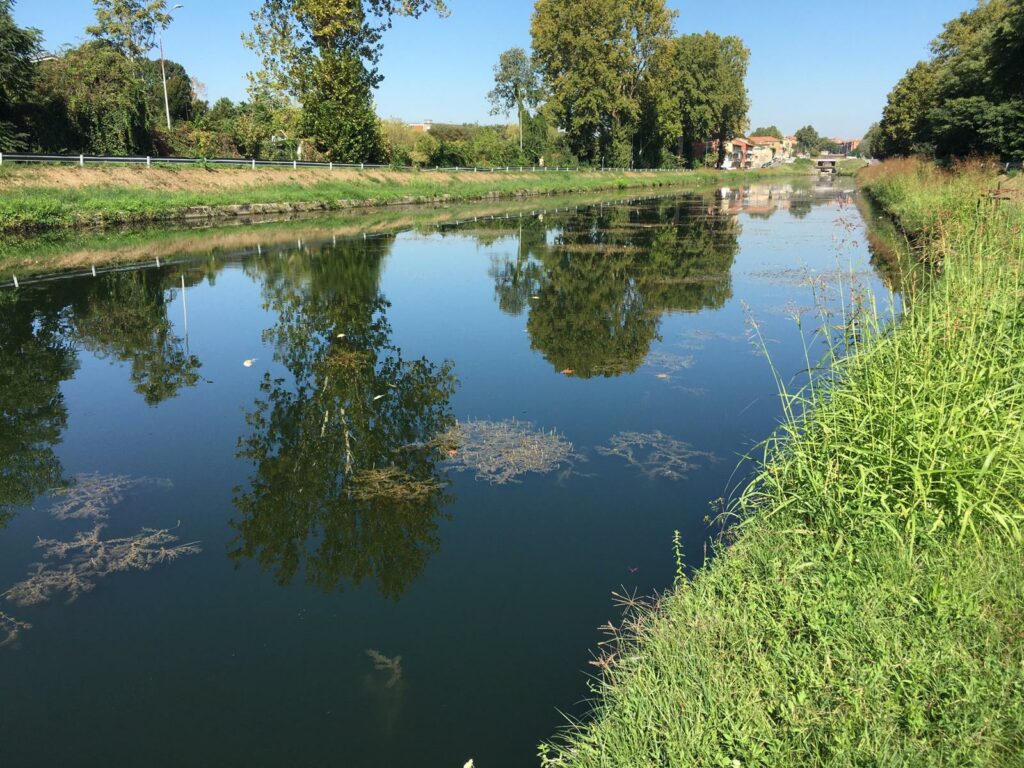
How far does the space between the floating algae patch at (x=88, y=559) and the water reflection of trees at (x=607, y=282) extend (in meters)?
4.92

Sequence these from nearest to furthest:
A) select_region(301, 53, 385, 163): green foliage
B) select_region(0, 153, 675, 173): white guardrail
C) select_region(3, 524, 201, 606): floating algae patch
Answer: select_region(3, 524, 201, 606): floating algae patch < select_region(0, 153, 675, 173): white guardrail < select_region(301, 53, 385, 163): green foliage

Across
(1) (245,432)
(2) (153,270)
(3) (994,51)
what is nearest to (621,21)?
(3) (994,51)

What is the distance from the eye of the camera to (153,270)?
14.6 meters

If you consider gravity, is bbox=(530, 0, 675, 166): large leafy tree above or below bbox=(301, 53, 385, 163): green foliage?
above

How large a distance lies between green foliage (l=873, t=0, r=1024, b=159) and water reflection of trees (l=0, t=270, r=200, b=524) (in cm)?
2788

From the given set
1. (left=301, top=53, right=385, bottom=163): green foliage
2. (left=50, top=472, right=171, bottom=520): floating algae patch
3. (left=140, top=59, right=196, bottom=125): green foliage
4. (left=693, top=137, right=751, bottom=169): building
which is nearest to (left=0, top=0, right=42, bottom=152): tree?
(left=140, top=59, right=196, bottom=125): green foliage

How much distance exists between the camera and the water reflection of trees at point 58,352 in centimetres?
580

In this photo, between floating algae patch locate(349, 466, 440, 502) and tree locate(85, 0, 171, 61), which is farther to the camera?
tree locate(85, 0, 171, 61)

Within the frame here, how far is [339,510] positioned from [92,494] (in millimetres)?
1968

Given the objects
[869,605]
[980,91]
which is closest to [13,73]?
[869,605]

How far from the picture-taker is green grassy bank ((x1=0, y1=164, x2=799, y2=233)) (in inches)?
801

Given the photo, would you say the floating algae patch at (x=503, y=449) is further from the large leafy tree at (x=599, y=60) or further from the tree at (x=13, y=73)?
the large leafy tree at (x=599, y=60)

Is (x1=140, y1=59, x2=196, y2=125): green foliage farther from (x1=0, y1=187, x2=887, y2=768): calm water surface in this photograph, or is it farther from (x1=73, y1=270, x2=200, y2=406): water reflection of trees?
(x1=0, y1=187, x2=887, y2=768): calm water surface

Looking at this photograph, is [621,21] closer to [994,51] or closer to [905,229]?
[994,51]
